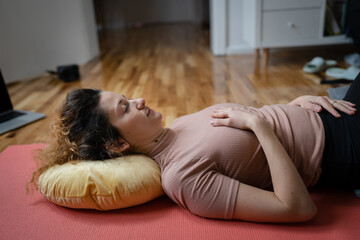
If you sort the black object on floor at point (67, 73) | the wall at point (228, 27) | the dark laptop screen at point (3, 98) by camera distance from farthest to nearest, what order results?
1. the wall at point (228, 27)
2. the black object on floor at point (67, 73)
3. the dark laptop screen at point (3, 98)

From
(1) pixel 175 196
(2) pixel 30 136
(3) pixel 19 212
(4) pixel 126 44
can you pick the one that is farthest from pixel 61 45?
(1) pixel 175 196

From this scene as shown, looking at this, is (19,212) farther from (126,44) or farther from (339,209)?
(126,44)

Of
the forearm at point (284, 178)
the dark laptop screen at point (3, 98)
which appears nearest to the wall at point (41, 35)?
the dark laptop screen at point (3, 98)

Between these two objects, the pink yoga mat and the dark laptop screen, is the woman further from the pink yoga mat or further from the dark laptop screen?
the dark laptop screen

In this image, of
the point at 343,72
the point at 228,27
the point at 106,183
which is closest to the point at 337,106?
the point at 106,183

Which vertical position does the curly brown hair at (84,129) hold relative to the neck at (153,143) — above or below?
above

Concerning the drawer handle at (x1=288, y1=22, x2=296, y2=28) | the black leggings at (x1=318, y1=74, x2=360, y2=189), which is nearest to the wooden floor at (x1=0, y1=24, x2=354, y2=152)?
the drawer handle at (x1=288, y1=22, x2=296, y2=28)

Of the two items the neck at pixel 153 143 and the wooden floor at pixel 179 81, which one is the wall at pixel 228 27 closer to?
the wooden floor at pixel 179 81

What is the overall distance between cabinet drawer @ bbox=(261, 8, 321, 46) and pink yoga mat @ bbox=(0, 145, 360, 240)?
1.94 metres

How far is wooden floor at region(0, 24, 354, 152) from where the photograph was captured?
83.8 inches

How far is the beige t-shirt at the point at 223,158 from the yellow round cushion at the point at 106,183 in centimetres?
6

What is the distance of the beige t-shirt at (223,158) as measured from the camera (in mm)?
908

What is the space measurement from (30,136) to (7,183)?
1.83ft

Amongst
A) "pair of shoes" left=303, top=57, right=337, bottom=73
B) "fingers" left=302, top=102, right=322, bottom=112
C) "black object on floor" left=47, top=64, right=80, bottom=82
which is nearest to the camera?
"fingers" left=302, top=102, right=322, bottom=112
